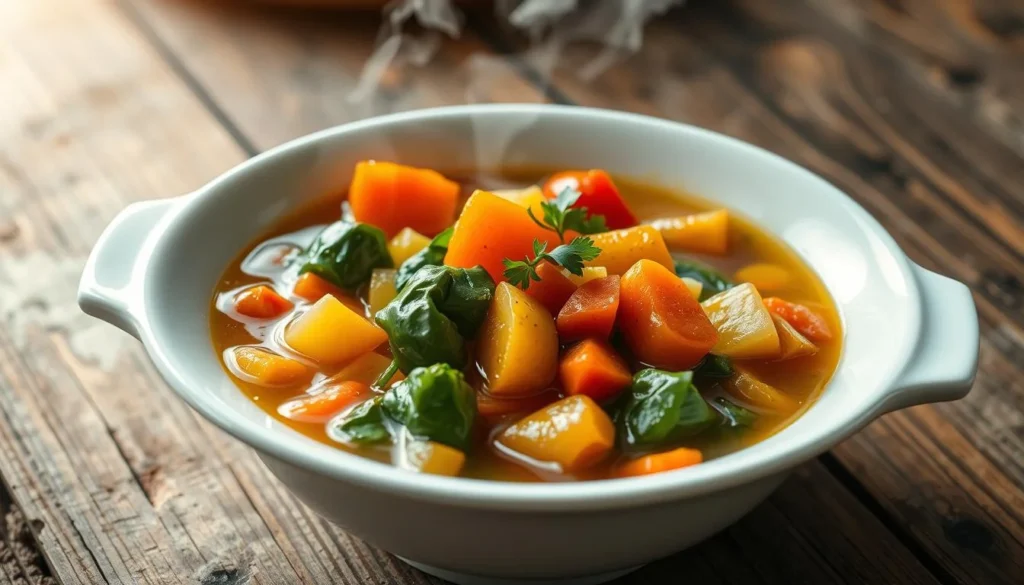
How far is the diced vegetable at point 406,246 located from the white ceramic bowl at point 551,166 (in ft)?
0.98

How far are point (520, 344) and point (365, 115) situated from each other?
1.98m

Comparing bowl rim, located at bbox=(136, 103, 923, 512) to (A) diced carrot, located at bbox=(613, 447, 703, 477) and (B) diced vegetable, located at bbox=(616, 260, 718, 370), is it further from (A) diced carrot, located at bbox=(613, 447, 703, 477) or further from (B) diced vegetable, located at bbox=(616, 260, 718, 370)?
(B) diced vegetable, located at bbox=(616, 260, 718, 370)

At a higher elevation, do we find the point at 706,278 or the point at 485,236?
the point at 485,236

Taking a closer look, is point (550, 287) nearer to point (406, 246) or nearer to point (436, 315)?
point (436, 315)

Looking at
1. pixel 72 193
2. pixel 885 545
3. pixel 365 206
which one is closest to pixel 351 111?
pixel 72 193

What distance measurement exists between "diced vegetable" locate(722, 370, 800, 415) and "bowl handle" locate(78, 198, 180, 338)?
1229 millimetres

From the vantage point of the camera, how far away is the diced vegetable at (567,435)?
2.12 metres

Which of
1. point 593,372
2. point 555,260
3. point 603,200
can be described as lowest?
point 603,200

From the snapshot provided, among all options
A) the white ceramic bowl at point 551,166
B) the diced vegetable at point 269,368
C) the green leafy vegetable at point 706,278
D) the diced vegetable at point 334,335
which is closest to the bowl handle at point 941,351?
the white ceramic bowl at point 551,166

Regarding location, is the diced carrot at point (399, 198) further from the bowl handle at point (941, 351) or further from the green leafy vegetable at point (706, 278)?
the bowl handle at point (941, 351)

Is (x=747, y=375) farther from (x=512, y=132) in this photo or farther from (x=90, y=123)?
(x=90, y=123)

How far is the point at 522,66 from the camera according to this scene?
4.29 meters

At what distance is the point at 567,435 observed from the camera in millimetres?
2137

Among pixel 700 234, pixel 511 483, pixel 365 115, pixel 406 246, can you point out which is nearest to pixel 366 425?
pixel 511 483
